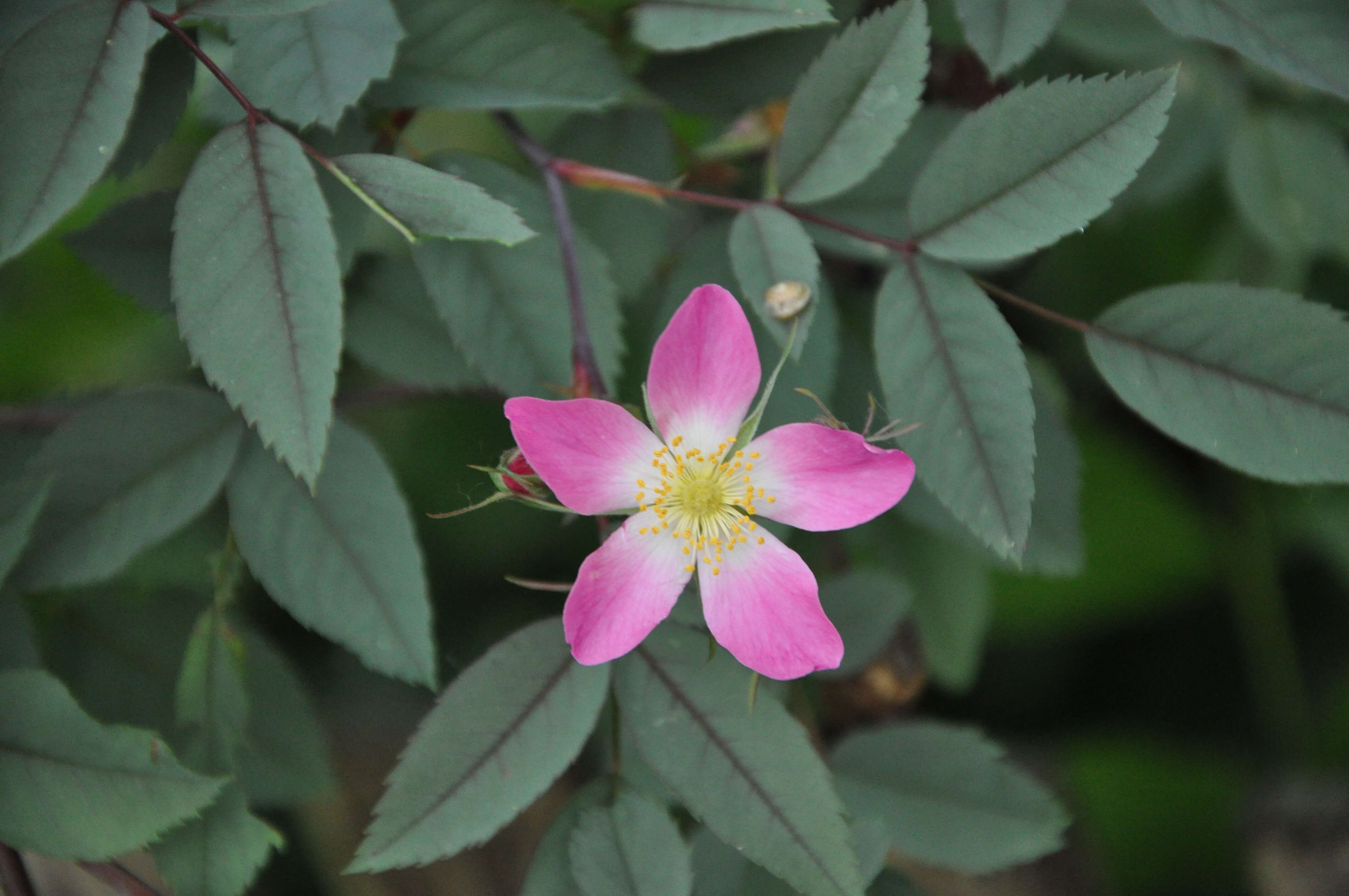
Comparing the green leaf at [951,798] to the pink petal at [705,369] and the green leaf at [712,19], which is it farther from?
the green leaf at [712,19]

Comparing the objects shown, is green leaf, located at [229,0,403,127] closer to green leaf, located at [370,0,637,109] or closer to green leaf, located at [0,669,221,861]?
green leaf, located at [370,0,637,109]

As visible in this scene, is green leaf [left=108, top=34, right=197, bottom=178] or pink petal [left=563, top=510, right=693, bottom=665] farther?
green leaf [left=108, top=34, right=197, bottom=178]

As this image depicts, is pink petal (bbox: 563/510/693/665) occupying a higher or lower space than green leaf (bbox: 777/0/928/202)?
lower

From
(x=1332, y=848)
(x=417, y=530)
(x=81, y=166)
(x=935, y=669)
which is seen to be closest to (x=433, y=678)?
(x=81, y=166)

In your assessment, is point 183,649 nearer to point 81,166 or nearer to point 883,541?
point 81,166

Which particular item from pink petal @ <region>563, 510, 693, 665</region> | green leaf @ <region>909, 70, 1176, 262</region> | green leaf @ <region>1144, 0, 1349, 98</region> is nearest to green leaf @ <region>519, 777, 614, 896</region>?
pink petal @ <region>563, 510, 693, 665</region>

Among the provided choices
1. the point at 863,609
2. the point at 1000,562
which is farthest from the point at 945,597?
the point at 863,609
